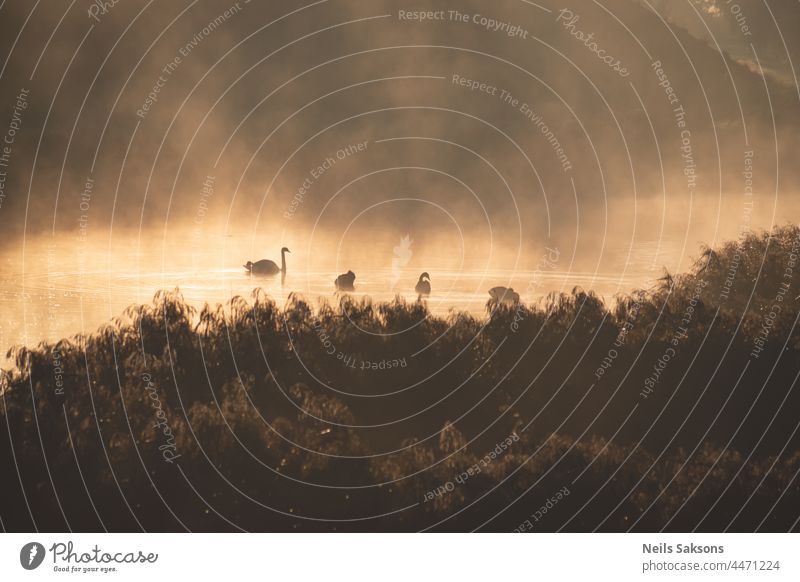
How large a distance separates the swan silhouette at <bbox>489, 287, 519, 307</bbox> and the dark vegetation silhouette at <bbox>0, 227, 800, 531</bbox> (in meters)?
0.05

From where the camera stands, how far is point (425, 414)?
3.80m

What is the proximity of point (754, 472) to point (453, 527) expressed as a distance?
59.4 inches

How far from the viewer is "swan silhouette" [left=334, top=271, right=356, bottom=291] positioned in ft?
12.4

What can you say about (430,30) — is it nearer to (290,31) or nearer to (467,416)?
(290,31)

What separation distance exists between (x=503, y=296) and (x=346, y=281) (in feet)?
2.52
